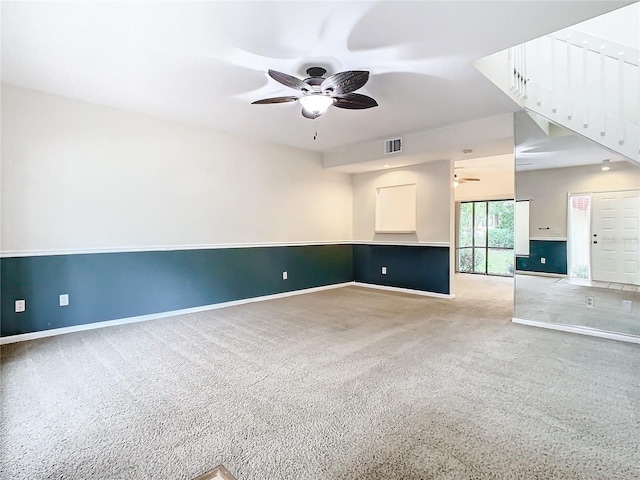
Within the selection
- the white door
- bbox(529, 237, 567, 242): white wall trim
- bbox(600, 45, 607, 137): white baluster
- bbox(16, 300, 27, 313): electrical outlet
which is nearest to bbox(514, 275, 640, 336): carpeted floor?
the white door

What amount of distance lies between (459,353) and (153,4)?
3.54 meters

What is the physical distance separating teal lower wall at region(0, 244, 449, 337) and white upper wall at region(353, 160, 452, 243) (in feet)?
0.72

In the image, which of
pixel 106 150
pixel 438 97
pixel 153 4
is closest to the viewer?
pixel 153 4

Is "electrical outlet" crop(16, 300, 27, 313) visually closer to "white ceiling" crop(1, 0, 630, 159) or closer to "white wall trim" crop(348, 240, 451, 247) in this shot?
"white ceiling" crop(1, 0, 630, 159)

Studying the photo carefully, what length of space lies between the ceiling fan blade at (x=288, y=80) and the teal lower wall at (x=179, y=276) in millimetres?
2762

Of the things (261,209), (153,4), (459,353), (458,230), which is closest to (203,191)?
(261,209)

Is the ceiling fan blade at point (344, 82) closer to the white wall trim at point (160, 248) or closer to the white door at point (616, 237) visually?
the white wall trim at point (160, 248)

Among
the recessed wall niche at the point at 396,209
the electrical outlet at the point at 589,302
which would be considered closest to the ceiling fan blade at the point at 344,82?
the recessed wall niche at the point at 396,209

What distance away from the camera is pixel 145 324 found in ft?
12.8

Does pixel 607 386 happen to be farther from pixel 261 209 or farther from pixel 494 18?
pixel 261 209

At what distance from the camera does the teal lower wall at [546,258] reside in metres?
4.13

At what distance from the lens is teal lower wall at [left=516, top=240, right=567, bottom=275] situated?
4.13 m

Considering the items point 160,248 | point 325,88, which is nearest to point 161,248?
point 160,248

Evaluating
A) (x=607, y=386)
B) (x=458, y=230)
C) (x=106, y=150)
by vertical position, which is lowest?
(x=607, y=386)
